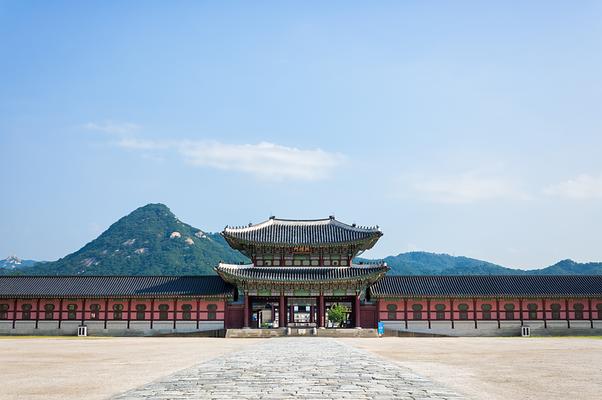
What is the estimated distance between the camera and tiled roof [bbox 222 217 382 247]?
5225 cm

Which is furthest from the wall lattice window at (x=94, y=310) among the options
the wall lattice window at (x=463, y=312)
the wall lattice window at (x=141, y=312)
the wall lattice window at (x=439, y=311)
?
the wall lattice window at (x=463, y=312)

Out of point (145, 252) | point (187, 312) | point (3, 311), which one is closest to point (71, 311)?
point (3, 311)

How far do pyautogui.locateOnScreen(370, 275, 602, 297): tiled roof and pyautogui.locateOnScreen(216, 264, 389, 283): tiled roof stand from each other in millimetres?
2252

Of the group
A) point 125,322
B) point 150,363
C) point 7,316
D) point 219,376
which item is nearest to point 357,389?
point 219,376

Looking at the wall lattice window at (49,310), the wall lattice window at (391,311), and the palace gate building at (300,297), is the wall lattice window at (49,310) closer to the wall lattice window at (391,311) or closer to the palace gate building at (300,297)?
the palace gate building at (300,297)

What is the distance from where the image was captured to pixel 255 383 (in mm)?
13250

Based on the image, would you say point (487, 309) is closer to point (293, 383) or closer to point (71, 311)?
point (71, 311)

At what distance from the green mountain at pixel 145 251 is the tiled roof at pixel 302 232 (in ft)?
363

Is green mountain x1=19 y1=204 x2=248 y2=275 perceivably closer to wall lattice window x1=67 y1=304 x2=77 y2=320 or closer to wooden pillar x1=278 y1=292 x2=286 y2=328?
wall lattice window x1=67 y1=304 x2=77 y2=320

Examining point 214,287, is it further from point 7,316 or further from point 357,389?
point 357,389

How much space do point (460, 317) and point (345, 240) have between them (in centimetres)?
1159

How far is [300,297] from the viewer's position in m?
51.9

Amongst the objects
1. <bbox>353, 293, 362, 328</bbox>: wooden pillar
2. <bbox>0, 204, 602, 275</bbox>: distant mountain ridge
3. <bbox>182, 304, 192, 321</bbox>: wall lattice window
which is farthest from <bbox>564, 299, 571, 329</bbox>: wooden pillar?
<bbox>0, 204, 602, 275</bbox>: distant mountain ridge

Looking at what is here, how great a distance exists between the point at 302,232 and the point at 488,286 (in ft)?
55.3
